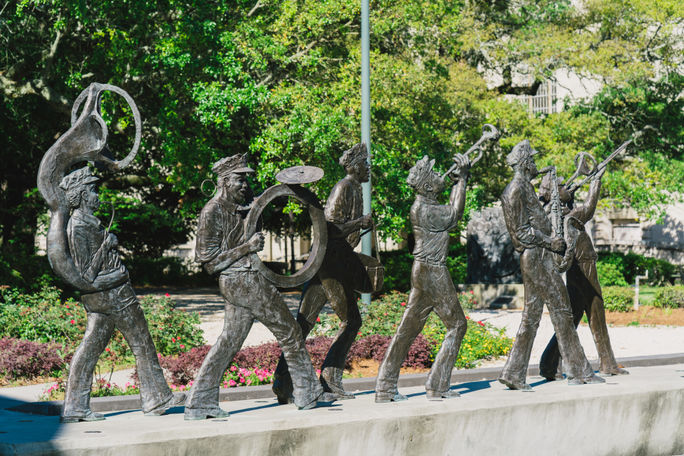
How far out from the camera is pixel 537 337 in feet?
57.0

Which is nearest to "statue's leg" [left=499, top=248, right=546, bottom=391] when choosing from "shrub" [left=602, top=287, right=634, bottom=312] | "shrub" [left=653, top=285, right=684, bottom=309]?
"shrub" [left=602, top=287, right=634, bottom=312]

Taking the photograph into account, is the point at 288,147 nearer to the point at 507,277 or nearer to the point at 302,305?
the point at 507,277

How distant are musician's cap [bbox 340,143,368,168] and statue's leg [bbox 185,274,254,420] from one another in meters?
1.81

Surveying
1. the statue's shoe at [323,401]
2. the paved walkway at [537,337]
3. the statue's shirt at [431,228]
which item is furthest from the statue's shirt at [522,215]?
the paved walkway at [537,337]

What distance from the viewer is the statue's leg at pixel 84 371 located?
Answer: 7.32 m

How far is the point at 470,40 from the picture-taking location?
2575 centimetres

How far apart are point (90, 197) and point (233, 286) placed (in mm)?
1353

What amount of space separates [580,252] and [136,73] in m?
12.4

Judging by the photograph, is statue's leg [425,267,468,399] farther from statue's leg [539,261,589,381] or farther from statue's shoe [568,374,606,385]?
statue's leg [539,261,589,381]

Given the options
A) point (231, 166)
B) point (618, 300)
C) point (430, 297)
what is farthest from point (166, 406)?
point (618, 300)

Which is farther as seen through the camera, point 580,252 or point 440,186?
point 580,252

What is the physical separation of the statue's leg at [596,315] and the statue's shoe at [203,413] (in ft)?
15.3

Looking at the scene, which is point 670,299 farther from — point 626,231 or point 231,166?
point 231,166

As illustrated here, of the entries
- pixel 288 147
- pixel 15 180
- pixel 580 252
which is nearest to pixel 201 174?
pixel 288 147
